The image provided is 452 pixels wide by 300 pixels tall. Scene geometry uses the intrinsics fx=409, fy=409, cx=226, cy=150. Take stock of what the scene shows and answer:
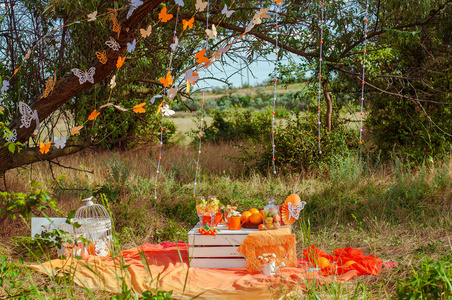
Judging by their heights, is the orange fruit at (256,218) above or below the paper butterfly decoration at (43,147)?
below

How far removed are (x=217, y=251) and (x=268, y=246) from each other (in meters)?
0.49

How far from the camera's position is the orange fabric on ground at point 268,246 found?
11.7 ft

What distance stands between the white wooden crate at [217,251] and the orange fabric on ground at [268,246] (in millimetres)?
137

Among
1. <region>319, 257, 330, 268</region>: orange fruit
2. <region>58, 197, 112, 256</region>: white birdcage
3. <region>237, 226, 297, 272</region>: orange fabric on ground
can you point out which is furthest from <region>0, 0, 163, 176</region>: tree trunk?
<region>319, 257, 330, 268</region>: orange fruit

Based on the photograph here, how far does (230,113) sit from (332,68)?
4206mm

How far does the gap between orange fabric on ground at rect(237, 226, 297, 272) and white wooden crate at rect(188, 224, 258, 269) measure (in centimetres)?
14

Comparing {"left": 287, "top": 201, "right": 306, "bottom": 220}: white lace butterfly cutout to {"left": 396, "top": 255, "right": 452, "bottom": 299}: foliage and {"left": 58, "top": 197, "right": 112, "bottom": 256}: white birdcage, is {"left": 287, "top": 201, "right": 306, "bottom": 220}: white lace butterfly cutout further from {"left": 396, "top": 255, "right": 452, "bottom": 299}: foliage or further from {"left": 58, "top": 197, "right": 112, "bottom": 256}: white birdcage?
{"left": 58, "top": 197, "right": 112, "bottom": 256}: white birdcage

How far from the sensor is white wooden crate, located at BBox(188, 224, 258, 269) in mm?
3736

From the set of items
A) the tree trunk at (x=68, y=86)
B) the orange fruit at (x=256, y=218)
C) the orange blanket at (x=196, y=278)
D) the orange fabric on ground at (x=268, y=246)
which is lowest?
the orange blanket at (x=196, y=278)

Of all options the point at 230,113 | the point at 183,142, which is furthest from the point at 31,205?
the point at 183,142

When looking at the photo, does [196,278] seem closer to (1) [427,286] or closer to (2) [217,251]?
(2) [217,251]

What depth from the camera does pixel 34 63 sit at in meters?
5.14

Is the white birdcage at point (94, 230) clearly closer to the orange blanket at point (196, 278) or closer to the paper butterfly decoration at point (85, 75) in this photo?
the orange blanket at point (196, 278)

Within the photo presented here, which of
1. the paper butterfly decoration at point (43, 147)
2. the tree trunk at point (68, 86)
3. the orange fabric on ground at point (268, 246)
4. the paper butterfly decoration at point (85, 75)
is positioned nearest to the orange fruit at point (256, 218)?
the orange fabric on ground at point (268, 246)
